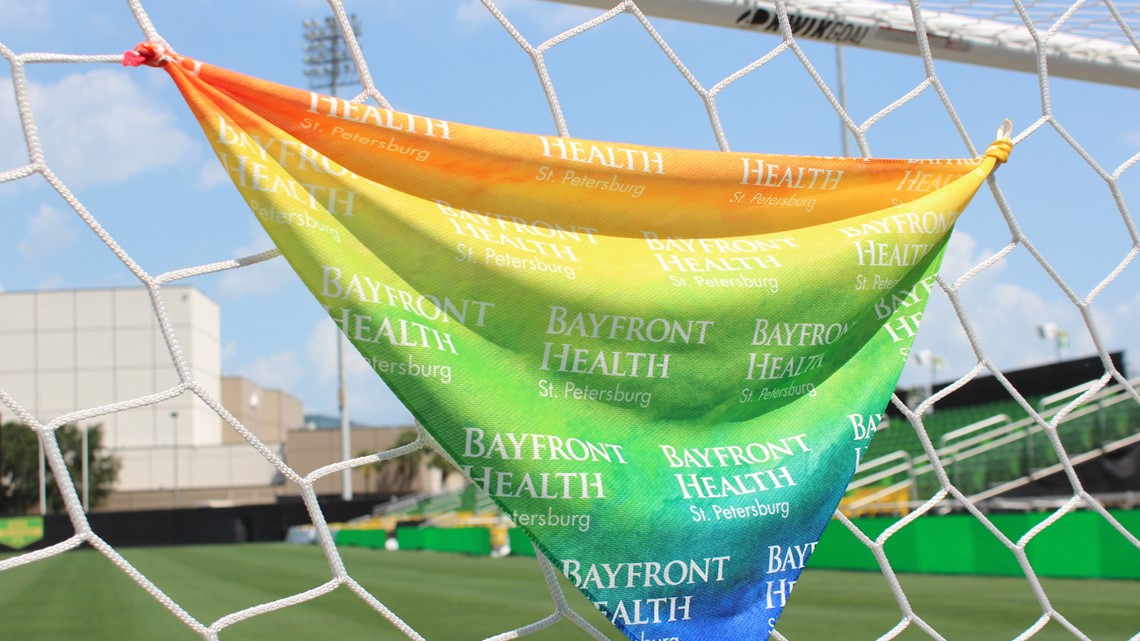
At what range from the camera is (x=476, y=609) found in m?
4.89

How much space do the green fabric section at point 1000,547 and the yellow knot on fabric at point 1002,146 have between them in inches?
138

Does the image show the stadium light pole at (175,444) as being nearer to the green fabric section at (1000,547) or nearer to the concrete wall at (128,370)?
the concrete wall at (128,370)

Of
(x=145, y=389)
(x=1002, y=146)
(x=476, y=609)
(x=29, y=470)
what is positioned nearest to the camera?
(x=1002, y=146)

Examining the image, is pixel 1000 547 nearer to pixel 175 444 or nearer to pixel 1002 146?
pixel 1002 146

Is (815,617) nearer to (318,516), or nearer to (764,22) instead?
(764,22)

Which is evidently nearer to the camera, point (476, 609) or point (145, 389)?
point (476, 609)

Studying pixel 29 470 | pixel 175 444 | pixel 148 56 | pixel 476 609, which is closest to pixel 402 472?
pixel 175 444

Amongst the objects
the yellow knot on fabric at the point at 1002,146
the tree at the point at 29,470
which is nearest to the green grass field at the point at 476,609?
the yellow knot on fabric at the point at 1002,146

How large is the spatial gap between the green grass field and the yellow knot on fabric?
150 cm

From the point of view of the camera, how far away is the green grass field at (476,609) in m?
3.68

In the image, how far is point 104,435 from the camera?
127ft

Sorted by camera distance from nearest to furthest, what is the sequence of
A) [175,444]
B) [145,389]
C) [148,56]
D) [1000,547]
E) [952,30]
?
1. [148,56]
2. [952,30]
3. [1000,547]
4. [145,389]
5. [175,444]

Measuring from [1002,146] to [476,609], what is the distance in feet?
10.8

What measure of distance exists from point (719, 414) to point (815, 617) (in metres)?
2.38
